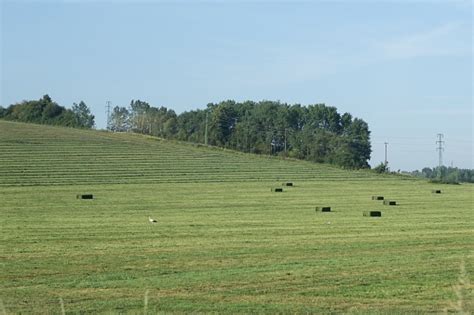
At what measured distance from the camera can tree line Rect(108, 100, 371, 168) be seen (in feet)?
370

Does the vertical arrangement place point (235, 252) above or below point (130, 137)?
below

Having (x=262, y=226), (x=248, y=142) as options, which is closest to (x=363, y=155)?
(x=248, y=142)

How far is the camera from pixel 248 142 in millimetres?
114812

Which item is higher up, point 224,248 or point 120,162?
point 120,162

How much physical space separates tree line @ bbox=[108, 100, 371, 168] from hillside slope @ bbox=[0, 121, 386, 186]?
92.4 feet

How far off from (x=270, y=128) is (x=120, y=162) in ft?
208

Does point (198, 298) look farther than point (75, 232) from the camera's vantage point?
No

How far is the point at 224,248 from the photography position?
2031 cm

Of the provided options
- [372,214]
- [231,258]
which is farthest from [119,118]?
[231,258]

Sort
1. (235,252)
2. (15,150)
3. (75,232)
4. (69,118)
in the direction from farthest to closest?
(69,118), (15,150), (75,232), (235,252)

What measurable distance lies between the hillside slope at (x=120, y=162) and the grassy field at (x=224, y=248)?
838mm

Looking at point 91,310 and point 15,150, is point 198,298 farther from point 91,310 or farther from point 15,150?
point 15,150

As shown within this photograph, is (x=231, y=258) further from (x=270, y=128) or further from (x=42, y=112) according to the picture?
(x=270, y=128)

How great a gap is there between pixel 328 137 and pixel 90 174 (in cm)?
6353
